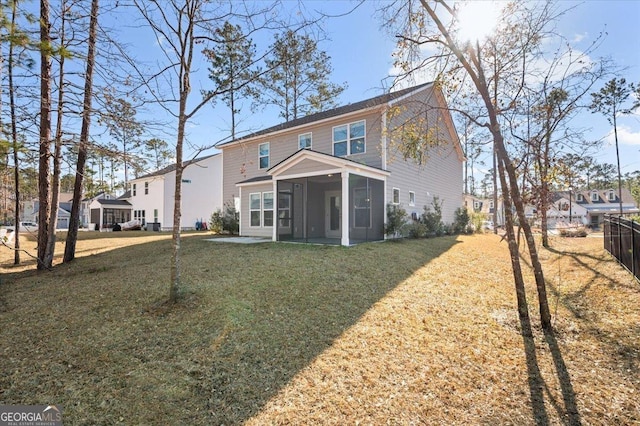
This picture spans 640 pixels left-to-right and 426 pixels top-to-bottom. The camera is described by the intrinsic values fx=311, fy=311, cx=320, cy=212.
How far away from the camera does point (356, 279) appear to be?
22.1 ft

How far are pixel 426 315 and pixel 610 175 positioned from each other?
→ 55.9m

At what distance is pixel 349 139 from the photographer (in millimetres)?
13656

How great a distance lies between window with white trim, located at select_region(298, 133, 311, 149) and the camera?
1516 centimetres

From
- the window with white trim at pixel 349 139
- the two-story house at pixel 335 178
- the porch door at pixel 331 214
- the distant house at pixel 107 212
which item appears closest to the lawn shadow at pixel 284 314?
the two-story house at pixel 335 178

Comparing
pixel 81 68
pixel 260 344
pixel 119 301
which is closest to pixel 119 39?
pixel 81 68

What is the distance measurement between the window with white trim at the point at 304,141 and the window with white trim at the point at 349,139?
5.21 feet

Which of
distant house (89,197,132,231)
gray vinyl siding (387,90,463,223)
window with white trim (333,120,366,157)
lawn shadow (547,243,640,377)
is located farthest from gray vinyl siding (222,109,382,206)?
distant house (89,197,132,231)

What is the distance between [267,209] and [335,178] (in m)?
4.24

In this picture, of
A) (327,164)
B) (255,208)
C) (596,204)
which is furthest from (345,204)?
(596,204)

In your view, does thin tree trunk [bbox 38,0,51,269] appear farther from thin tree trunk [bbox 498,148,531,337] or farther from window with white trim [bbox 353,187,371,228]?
window with white trim [bbox 353,187,371,228]

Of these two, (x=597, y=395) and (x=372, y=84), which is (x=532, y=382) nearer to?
(x=597, y=395)

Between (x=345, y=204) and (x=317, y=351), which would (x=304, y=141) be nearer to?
(x=345, y=204)

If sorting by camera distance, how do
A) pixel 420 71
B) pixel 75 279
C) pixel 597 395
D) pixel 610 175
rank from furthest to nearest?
pixel 610 175
pixel 75 279
pixel 420 71
pixel 597 395

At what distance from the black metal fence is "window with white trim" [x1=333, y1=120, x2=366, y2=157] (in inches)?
336
